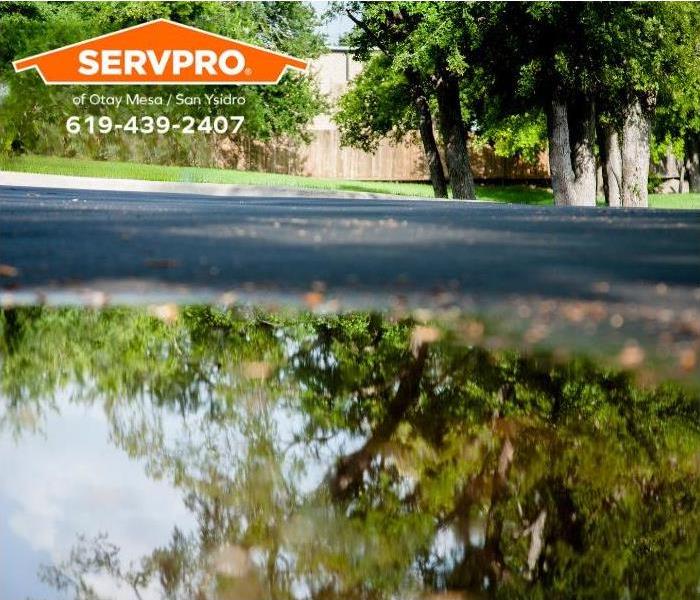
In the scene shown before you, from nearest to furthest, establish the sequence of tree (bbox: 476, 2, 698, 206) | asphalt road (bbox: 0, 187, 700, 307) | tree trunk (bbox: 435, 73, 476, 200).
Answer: asphalt road (bbox: 0, 187, 700, 307), tree (bbox: 476, 2, 698, 206), tree trunk (bbox: 435, 73, 476, 200)

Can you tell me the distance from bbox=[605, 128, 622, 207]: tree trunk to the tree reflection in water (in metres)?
24.5

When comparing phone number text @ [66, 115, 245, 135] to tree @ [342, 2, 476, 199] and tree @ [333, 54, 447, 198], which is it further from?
tree @ [342, 2, 476, 199]

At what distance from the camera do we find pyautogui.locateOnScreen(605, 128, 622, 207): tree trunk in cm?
2744

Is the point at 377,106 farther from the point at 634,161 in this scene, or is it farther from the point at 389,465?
the point at 389,465

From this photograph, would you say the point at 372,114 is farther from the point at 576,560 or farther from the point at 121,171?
the point at 576,560

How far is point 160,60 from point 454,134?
10741mm

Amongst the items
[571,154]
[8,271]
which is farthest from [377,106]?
[8,271]

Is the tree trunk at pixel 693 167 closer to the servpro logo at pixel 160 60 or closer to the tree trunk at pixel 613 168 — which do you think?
the servpro logo at pixel 160 60

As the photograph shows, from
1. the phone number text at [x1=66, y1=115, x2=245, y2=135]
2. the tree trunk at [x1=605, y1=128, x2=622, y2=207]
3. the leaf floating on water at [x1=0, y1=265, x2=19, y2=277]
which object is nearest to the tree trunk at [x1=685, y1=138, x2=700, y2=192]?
the tree trunk at [x1=605, y1=128, x2=622, y2=207]

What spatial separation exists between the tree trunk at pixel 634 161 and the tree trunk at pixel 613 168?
0.39 metres

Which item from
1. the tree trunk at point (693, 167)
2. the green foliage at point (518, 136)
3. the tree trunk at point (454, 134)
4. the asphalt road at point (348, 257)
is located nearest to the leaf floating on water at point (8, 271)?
the asphalt road at point (348, 257)

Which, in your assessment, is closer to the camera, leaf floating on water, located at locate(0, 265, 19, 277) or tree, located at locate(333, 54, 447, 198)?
leaf floating on water, located at locate(0, 265, 19, 277)

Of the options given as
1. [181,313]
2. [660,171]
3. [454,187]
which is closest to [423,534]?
[181,313]

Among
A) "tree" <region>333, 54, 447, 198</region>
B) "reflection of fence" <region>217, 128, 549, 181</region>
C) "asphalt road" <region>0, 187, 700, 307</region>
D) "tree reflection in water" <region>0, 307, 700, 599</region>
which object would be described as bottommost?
"tree reflection in water" <region>0, 307, 700, 599</region>
